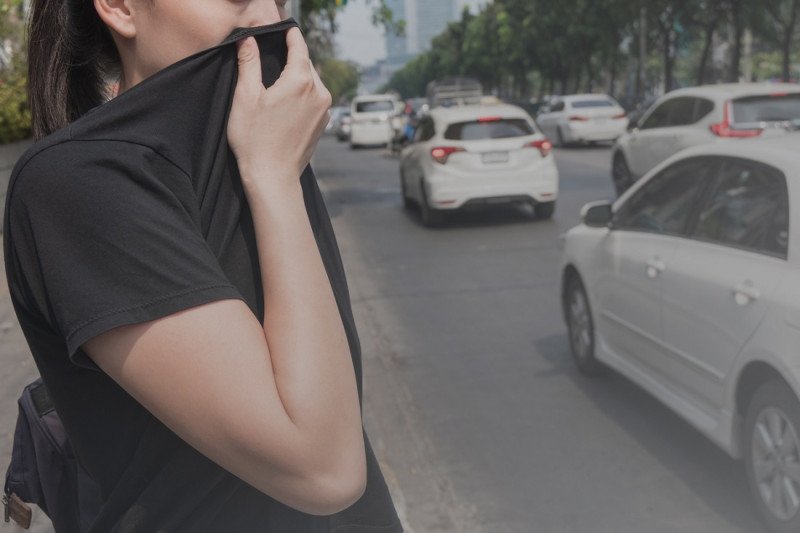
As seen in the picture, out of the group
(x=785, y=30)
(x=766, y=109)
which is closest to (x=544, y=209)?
(x=766, y=109)

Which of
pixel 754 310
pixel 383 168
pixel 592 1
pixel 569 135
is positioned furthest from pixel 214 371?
pixel 592 1

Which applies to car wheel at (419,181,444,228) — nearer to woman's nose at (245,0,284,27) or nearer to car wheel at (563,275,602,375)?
car wheel at (563,275,602,375)

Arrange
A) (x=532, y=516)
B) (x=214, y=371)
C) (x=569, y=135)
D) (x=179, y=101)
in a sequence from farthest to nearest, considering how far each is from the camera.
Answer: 1. (x=569, y=135)
2. (x=532, y=516)
3. (x=179, y=101)
4. (x=214, y=371)

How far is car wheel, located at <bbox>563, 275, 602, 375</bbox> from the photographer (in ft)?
21.6

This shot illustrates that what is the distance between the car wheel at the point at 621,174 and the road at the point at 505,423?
635 cm

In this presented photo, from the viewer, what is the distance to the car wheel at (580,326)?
260 inches

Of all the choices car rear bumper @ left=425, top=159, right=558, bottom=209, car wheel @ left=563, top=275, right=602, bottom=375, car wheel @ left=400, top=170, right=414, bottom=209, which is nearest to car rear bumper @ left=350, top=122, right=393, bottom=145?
car wheel @ left=400, top=170, right=414, bottom=209

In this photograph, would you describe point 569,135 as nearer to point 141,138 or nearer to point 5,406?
point 5,406

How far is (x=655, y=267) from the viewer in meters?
5.35

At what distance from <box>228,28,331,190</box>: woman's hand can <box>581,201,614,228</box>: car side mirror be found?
→ 17.0 ft

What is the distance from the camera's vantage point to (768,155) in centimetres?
478

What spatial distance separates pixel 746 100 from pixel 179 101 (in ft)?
46.7

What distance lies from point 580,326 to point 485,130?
8.61 meters

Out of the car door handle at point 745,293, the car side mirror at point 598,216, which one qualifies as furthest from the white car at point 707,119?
the car door handle at point 745,293
